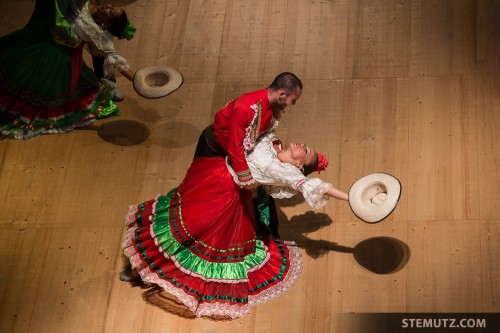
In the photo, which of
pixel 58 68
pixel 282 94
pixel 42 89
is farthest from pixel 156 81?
pixel 282 94

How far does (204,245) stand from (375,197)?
0.93 metres

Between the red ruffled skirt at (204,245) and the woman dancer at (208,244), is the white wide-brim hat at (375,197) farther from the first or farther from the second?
the red ruffled skirt at (204,245)

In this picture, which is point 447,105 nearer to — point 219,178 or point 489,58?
point 489,58

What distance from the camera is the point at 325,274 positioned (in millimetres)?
4695

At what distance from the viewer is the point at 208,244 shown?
4480mm

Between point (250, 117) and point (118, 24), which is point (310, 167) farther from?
point (118, 24)

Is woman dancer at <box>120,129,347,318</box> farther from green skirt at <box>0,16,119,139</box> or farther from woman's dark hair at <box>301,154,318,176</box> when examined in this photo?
green skirt at <box>0,16,119,139</box>

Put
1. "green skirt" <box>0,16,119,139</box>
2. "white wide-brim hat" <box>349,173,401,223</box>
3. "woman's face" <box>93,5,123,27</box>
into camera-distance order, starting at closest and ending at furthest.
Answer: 1. "white wide-brim hat" <box>349,173,401,223</box>
2. "woman's face" <box>93,5,123,27</box>
3. "green skirt" <box>0,16,119,139</box>

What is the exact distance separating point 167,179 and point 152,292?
2.46 ft

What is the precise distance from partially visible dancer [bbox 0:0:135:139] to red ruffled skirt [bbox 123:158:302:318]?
1001 mm

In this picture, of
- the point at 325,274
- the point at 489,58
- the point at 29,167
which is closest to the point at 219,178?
the point at 325,274

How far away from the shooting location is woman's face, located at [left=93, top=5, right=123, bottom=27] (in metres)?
4.97

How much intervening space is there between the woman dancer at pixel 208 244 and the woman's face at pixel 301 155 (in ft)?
0.13

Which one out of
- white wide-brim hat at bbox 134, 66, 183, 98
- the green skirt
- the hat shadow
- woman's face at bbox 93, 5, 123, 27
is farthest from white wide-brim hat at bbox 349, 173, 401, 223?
the green skirt
